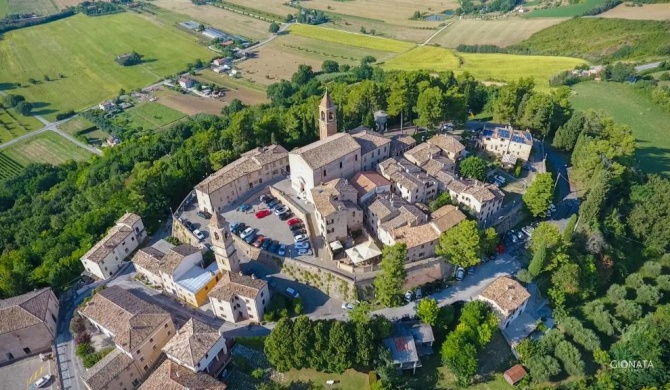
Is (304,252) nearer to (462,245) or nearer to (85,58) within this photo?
(462,245)

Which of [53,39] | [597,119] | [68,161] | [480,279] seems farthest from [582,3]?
[53,39]

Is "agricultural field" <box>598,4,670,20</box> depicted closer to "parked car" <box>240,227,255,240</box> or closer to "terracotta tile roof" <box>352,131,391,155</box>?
"terracotta tile roof" <box>352,131,391,155</box>

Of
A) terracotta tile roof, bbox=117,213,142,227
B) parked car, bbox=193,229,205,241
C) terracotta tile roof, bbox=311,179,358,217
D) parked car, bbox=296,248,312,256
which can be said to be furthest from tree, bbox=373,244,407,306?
terracotta tile roof, bbox=117,213,142,227

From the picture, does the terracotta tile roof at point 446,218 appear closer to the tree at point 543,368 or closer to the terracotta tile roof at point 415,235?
the terracotta tile roof at point 415,235

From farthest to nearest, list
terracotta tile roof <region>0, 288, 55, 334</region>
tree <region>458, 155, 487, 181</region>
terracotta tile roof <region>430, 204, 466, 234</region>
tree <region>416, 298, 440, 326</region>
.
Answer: tree <region>458, 155, 487, 181</region> → terracotta tile roof <region>430, 204, 466, 234</region> → terracotta tile roof <region>0, 288, 55, 334</region> → tree <region>416, 298, 440, 326</region>

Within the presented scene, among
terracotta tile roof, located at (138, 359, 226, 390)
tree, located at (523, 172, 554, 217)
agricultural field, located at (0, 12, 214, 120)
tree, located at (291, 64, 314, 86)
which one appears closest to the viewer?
terracotta tile roof, located at (138, 359, 226, 390)

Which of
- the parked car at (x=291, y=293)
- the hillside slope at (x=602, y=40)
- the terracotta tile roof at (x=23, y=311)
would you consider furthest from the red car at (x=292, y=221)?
the hillside slope at (x=602, y=40)
